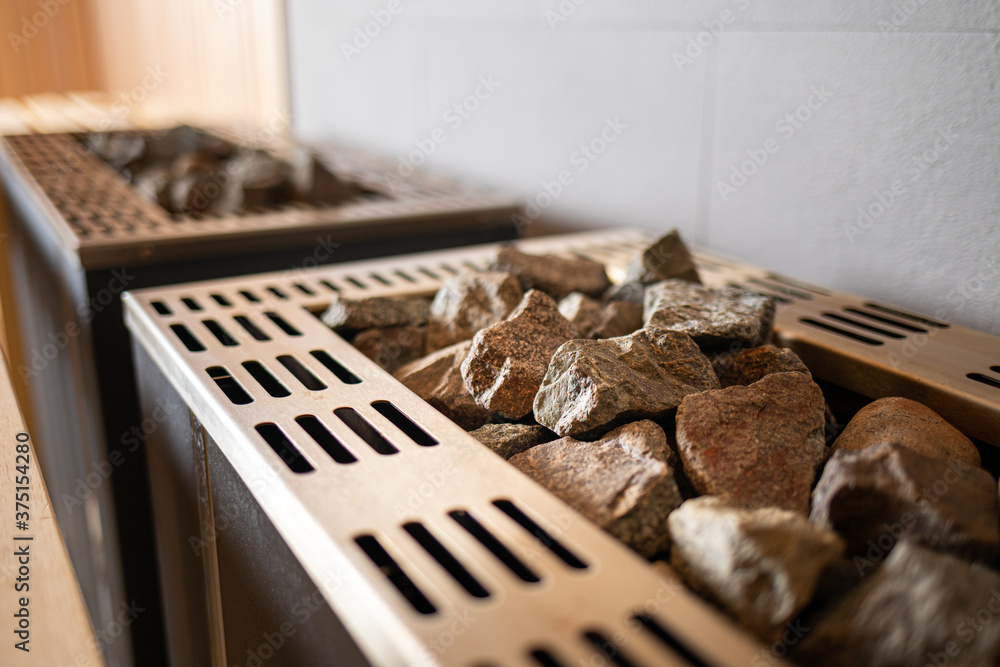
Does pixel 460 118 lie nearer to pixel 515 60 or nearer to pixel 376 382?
pixel 515 60

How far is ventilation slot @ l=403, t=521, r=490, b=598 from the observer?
0.59 m

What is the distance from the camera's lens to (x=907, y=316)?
112 centimetres

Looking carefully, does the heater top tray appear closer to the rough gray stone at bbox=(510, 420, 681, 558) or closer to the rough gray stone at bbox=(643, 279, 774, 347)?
the rough gray stone at bbox=(643, 279, 774, 347)

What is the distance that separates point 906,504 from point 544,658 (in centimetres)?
32

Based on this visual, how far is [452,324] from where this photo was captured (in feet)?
3.73

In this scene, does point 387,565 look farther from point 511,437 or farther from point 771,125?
point 771,125

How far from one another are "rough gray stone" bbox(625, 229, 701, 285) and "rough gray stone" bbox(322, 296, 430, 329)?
31cm

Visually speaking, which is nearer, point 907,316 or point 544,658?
point 544,658

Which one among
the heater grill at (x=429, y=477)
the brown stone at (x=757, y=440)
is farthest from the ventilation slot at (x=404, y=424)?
the brown stone at (x=757, y=440)

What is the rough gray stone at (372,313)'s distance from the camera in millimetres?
1121

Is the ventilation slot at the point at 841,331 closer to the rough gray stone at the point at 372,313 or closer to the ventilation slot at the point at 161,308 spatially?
the rough gray stone at the point at 372,313

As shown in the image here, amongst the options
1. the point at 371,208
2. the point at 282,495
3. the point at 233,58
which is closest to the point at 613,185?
the point at 371,208

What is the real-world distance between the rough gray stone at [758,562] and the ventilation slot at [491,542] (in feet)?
0.39

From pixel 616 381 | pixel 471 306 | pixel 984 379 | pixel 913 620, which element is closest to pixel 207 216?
pixel 471 306
